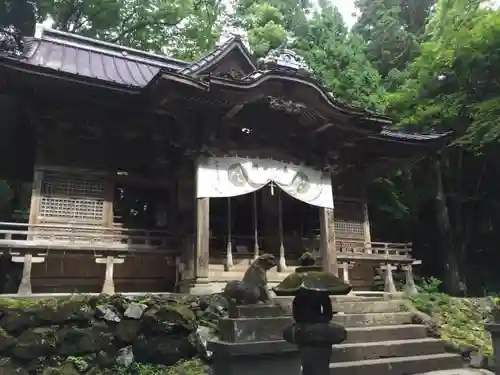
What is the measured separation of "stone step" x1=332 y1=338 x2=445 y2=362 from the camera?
6832mm

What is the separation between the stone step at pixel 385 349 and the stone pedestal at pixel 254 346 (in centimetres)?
183

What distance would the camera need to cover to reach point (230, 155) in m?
10.2

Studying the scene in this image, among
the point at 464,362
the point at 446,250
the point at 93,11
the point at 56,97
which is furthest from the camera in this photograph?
the point at 93,11

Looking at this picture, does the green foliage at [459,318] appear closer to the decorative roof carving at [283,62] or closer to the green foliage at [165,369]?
the green foliage at [165,369]

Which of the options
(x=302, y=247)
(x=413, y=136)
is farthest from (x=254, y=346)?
(x=413, y=136)

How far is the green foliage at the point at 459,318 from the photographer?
8219mm

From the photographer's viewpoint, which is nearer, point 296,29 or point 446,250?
point 446,250

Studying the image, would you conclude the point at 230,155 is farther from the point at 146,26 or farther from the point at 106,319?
the point at 146,26

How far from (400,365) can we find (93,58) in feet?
39.1

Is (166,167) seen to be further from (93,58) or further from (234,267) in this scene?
(93,58)

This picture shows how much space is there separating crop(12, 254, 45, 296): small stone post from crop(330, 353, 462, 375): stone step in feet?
19.4

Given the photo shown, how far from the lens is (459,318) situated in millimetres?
9266

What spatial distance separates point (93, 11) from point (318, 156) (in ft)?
56.8

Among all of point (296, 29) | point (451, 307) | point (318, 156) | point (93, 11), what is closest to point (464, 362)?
point (451, 307)
